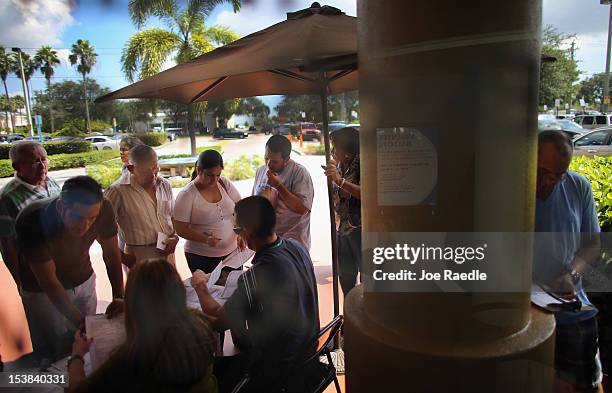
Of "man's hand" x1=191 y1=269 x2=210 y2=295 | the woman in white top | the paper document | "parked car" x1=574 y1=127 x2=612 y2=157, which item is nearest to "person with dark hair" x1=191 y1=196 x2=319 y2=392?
"man's hand" x1=191 y1=269 x2=210 y2=295

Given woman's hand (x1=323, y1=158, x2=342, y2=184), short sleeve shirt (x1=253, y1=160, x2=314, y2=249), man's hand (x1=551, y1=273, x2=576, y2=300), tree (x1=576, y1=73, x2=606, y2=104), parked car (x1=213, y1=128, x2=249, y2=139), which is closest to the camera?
man's hand (x1=551, y1=273, x2=576, y2=300)

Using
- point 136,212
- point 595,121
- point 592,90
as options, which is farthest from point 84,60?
point 592,90

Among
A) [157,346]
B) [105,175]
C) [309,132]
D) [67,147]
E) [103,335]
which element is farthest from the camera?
[67,147]

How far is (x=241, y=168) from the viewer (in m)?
14.6

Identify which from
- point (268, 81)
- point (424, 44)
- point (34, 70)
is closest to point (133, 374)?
point (424, 44)

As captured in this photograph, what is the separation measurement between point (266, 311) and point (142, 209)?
1703 mm

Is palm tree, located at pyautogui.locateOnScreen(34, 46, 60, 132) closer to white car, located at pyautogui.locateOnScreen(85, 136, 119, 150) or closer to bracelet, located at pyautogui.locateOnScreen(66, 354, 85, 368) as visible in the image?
white car, located at pyautogui.locateOnScreen(85, 136, 119, 150)

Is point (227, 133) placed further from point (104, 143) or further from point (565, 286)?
point (565, 286)

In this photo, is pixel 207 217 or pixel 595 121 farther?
pixel 595 121

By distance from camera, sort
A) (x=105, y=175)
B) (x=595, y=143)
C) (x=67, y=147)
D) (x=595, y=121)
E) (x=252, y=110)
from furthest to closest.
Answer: (x=67, y=147) → (x=595, y=121) → (x=252, y=110) → (x=105, y=175) → (x=595, y=143)

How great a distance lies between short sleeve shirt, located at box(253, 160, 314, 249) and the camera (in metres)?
3.72

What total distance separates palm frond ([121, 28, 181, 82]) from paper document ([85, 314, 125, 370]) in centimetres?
1427

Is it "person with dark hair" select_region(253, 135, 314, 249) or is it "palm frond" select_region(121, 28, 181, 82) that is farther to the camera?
"palm frond" select_region(121, 28, 181, 82)

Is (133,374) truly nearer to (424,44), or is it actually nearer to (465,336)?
(465,336)
